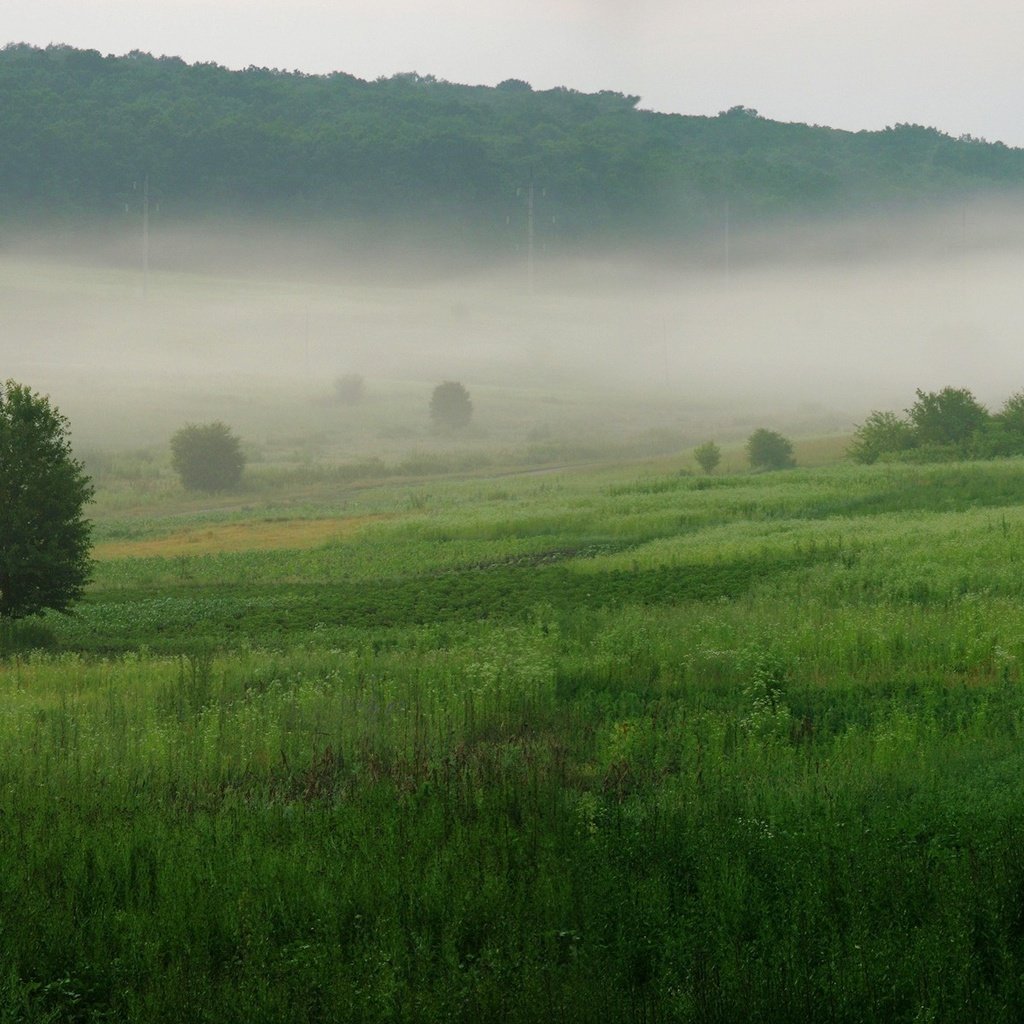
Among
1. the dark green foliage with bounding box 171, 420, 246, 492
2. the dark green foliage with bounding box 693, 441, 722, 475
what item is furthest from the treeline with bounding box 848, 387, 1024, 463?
the dark green foliage with bounding box 171, 420, 246, 492

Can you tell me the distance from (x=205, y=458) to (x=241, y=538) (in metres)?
34.0

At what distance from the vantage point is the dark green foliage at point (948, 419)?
249 ft

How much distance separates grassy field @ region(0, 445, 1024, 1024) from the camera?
8.46 metres

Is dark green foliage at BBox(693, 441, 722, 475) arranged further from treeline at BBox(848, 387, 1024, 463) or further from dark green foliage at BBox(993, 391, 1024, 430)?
dark green foliage at BBox(993, 391, 1024, 430)

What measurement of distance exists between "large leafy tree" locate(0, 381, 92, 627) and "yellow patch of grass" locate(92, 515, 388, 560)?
65.1 ft

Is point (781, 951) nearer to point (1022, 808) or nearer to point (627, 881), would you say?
point (627, 881)

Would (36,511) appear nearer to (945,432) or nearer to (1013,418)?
(945,432)

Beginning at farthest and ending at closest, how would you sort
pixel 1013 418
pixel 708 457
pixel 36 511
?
pixel 708 457, pixel 1013 418, pixel 36 511

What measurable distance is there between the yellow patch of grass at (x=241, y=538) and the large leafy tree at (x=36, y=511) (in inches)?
781

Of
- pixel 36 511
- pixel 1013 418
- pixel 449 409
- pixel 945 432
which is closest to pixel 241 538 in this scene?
pixel 36 511

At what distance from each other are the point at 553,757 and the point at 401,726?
10.3ft

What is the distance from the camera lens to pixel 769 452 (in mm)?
84250

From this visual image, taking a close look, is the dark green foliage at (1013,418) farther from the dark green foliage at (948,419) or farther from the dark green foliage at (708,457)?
the dark green foliage at (708,457)

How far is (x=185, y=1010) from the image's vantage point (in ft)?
26.9
